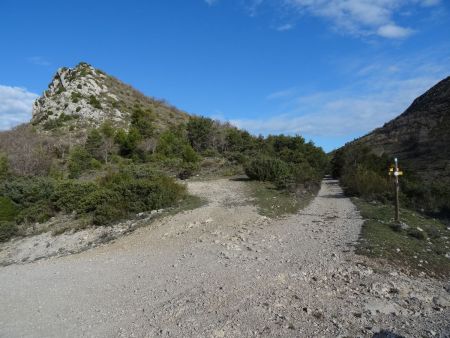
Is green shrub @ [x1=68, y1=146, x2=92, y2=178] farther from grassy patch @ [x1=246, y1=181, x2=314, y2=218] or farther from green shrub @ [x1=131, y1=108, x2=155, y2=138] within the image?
grassy patch @ [x1=246, y1=181, x2=314, y2=218]

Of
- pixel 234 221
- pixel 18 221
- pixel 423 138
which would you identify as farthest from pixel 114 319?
pixel 423 138

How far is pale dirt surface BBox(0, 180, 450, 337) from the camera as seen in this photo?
17.8 feet

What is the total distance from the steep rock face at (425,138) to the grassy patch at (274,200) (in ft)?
42.0

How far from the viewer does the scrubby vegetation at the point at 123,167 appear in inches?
631

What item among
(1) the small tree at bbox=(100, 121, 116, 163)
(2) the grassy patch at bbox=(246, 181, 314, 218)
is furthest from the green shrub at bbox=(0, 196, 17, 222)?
(1) the small tree at bbox=(100, 121, 116, 163)

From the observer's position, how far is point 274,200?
1709 centimetres

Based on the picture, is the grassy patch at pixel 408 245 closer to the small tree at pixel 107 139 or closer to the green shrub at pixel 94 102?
the small tree at pixel 107 139

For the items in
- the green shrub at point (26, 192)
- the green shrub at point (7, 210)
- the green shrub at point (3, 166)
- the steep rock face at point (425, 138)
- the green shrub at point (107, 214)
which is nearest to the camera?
the green shrub at point (107, 214)

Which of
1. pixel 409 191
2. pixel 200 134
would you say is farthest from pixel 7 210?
pixel 200 134

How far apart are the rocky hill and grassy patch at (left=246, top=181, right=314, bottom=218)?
108 feet

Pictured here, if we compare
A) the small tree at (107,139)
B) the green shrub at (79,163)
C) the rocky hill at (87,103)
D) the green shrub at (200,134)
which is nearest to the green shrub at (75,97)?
the rocky hill at (87,103)

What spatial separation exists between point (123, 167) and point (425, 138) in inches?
1268

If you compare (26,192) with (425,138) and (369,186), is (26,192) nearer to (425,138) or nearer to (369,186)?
(369,186)

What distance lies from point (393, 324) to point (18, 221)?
16.6 meters
